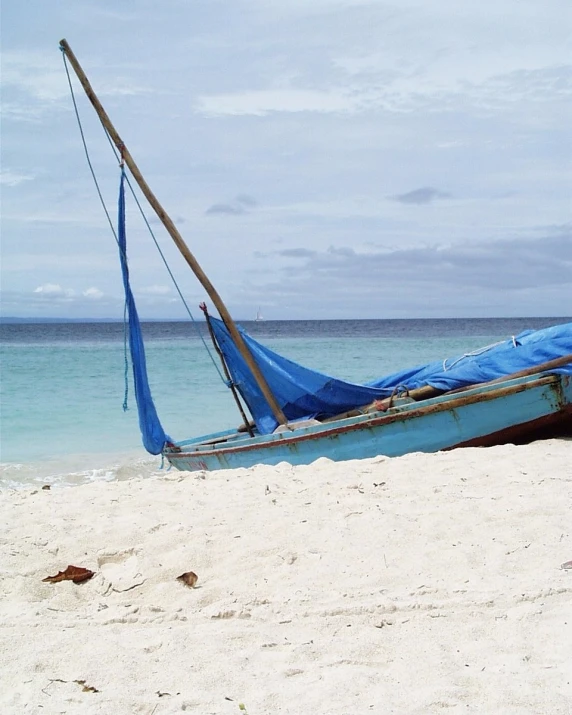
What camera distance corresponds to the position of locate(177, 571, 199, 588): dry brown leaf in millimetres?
3191

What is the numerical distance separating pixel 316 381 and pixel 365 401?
511 mm

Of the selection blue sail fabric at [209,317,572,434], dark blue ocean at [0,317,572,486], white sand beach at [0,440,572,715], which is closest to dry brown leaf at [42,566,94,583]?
white sand beach at [0,440,572,715]

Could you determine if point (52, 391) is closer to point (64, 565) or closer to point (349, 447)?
point (349, 447)

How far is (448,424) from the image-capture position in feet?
19.2

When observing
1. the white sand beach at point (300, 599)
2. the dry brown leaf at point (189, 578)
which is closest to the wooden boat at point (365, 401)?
the white sand beach at point (300, 599)

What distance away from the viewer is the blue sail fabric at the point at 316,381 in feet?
21.2

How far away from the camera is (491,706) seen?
80.2 inches

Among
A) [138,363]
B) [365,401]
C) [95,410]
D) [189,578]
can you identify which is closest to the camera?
[189,578]

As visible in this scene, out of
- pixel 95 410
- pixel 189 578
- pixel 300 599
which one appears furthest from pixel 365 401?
pixel 95 410

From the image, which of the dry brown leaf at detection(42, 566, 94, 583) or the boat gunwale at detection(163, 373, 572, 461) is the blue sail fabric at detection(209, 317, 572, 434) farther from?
the dry brown leaf at detection(42, 566, 94, 583)

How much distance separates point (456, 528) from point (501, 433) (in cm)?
245

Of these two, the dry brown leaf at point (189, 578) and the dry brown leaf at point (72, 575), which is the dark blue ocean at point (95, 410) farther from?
the dry brown leaf at point (189, 578)

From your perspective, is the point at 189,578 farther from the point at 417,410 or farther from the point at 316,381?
the point at 316,381

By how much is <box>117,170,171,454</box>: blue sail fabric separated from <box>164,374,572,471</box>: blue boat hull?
5.19 feet
